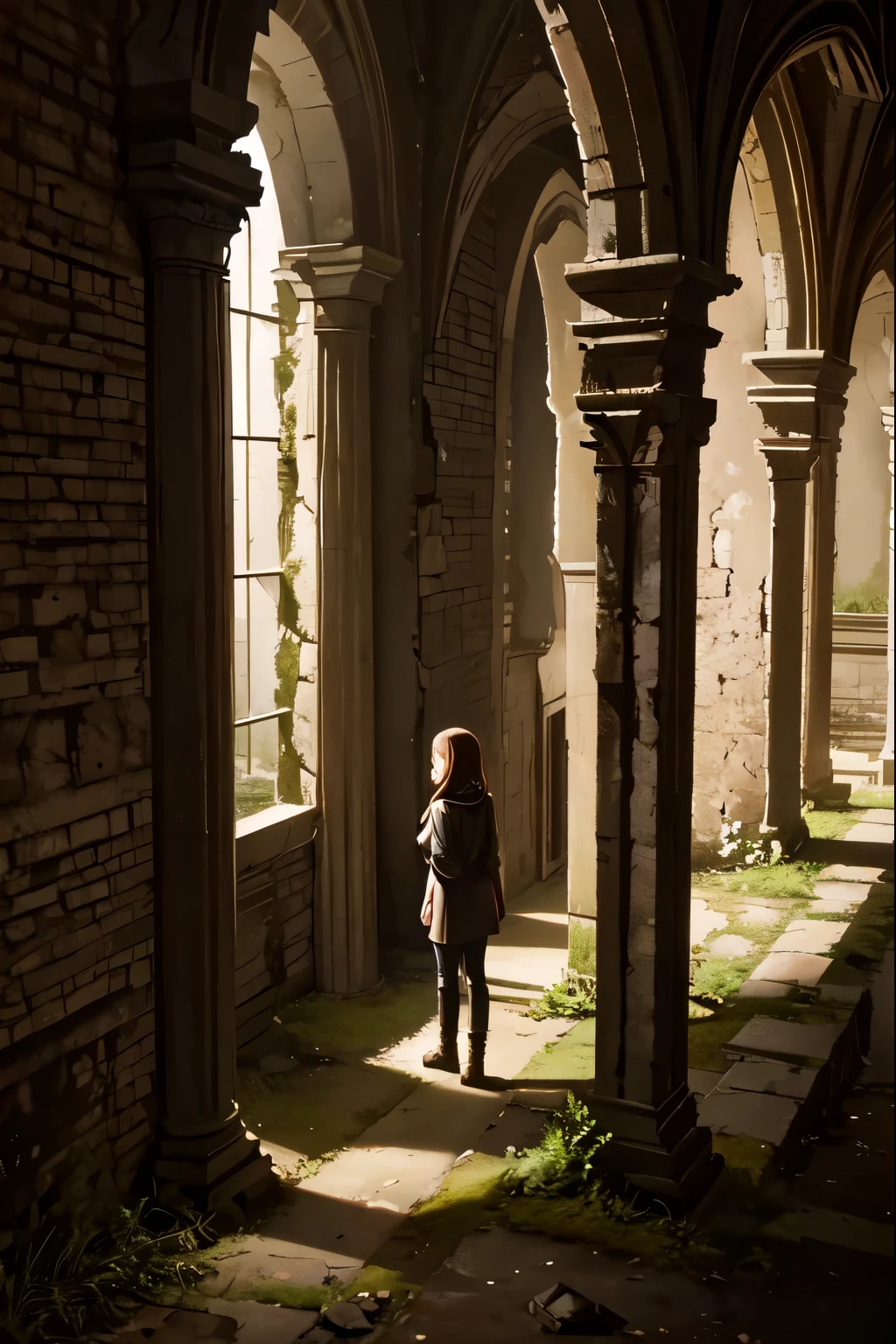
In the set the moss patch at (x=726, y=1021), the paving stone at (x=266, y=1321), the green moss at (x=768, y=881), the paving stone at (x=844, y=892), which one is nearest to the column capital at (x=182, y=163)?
the paving stone at (x=266, y=1321)

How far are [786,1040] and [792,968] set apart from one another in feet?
3.54

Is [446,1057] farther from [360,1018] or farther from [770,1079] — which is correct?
[770,1079]

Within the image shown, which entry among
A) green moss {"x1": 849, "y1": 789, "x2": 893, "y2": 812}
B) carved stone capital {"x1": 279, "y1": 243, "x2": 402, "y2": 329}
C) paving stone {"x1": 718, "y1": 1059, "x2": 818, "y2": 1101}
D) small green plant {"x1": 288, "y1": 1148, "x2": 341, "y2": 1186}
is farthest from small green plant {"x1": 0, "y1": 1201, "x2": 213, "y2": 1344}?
green moss {"x1": 849, "y1": 789, "x2": 893, "y2": 812}

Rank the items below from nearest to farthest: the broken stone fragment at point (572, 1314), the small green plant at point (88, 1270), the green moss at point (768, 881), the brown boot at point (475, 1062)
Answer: the broken stone fragment at point (572, 1314)
the small green plant at point (88, 1270)
the brown boot at point (475, 1062)
the green moss at point (768, 881)

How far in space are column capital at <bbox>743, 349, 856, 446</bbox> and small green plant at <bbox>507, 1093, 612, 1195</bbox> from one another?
5.06 metres

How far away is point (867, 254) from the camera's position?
8.30 meters

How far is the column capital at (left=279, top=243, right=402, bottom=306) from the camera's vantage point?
5695 millimetres

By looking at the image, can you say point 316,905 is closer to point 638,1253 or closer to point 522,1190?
point 522,1190

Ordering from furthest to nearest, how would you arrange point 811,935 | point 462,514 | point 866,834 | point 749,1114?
point 866,834, point 462,514, point 811,935, point 749,1114

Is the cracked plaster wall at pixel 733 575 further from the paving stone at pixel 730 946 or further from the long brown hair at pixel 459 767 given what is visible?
the long brown hair at pixel 459 767

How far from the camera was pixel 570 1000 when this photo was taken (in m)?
5.86

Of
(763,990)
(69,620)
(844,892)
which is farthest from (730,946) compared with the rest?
(69,620)

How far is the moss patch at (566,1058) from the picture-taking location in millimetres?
4990

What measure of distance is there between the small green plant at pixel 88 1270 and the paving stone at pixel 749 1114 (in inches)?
68.8
